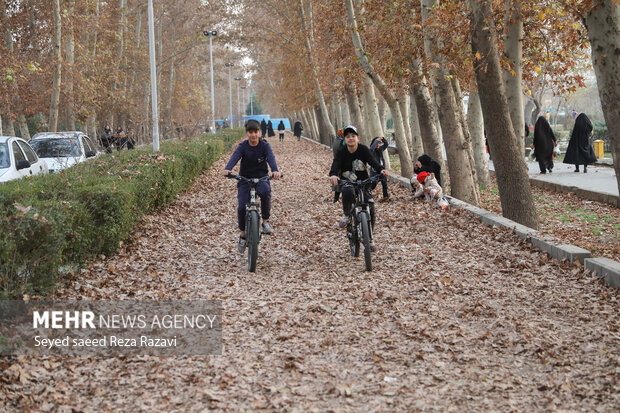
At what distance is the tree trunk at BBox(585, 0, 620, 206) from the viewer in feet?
28.2

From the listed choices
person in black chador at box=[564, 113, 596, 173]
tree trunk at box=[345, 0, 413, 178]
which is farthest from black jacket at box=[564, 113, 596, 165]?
tree trunk at box=[345, 0, 413, 178]

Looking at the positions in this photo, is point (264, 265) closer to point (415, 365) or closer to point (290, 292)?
point (290, 292)

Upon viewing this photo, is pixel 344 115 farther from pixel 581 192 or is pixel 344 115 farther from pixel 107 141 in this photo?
pixel 581 192

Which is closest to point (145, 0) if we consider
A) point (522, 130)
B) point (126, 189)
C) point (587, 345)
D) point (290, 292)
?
point (522, 130)

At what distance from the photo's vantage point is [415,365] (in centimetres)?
578

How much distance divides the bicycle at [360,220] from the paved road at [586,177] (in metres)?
8.39

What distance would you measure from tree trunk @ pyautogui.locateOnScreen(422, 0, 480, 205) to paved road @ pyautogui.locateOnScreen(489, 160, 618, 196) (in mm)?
3333

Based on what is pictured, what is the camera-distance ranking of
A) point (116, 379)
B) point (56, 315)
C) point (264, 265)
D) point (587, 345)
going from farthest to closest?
1. point (264, 265)
2. point (56, 315)
3. point (587, 345)
4. point (116, 379)

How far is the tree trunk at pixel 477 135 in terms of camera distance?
65.6 feet

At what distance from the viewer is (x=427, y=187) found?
15.5m

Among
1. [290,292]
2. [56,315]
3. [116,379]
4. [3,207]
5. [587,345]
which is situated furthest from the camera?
[290,292]

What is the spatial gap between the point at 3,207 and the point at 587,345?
5599 millimetres

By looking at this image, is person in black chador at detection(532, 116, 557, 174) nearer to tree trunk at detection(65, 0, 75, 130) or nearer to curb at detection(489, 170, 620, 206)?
curb at detection(489, 170, 620, 206)

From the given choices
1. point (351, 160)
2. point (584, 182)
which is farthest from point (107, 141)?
point (351, 160)
